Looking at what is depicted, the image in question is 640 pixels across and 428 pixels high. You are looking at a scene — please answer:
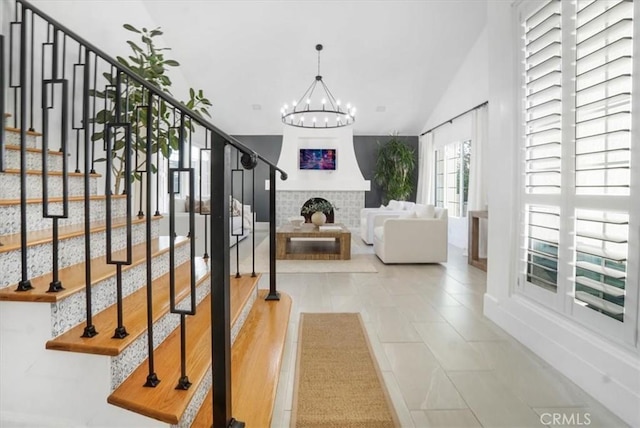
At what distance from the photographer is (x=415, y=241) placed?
17.1 ft

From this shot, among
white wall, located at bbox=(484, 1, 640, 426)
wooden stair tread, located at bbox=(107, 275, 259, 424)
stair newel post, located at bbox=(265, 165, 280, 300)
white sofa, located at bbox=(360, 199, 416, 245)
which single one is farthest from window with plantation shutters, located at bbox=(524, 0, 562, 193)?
white sofa, located at bbox=(360, 199, 416, 245)

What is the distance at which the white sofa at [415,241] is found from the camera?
518cm

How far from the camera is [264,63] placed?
656 centimetres

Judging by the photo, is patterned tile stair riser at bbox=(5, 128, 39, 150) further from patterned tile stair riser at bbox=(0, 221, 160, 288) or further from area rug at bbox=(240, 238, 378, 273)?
area rug at bbox=(240, 238, 378, 273)

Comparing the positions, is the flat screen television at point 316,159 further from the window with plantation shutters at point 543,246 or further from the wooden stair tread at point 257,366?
the window with plantation shutters at point 543,246

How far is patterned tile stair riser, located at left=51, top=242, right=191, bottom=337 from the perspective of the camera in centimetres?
135

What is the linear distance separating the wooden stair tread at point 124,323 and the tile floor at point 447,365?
0.74 metres

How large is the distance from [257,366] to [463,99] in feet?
20.7

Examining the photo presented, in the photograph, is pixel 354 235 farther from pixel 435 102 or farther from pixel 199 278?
pixel 199 278

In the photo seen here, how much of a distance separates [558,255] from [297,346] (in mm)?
1739

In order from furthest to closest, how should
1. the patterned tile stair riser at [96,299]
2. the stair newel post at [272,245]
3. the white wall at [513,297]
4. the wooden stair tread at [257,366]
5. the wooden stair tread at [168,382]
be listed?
1. the stair newel post at [272,245]
2. the white wall at [513,297]
3. the wooden stair tread at [257,366]
4. the patterned tile stair riser at [96,299]
5. the wooden stair tread at [168,382]

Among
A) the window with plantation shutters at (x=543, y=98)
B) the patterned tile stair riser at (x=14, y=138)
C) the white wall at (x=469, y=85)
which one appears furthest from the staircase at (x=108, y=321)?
the white wall at (x=469, y=85)

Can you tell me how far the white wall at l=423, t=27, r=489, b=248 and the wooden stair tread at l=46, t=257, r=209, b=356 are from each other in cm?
552

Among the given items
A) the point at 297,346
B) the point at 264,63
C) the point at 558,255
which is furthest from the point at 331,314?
the point at 264,63
